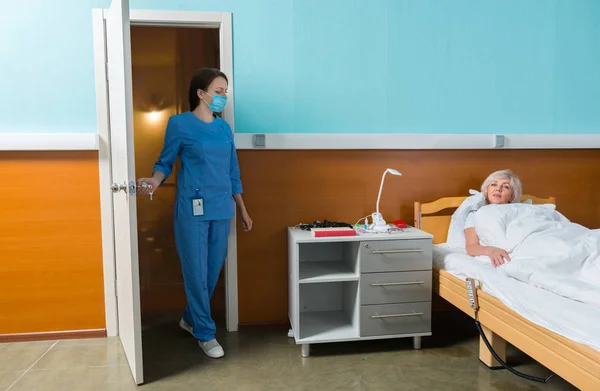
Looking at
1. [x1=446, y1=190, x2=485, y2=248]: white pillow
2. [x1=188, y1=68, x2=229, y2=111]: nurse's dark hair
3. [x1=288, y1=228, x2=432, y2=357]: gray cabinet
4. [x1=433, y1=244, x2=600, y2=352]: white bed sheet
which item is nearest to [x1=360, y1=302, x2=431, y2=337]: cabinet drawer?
[x1=288, y1=228, x2=432, y2=357]: gray cabinet

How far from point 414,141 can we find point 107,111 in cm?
195

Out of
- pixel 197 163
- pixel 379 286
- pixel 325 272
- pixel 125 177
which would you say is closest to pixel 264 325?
pixel 325 272

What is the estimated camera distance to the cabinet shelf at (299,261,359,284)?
260 cm

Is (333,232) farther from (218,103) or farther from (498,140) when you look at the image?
(498,140)

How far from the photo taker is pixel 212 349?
2.62 meters

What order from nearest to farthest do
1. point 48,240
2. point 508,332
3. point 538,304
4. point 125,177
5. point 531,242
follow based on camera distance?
1. point 538,304
2. point 508,332
3. point 125,177
4. point 531,242
5. point 48,240

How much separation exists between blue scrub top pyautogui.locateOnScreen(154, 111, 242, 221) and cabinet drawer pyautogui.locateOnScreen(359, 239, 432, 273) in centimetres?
84

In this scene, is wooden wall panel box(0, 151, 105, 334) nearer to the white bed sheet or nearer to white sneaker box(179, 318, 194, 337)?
white sneaker box(179, 318, 194, 337)

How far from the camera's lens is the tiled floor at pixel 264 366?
2.28 meters

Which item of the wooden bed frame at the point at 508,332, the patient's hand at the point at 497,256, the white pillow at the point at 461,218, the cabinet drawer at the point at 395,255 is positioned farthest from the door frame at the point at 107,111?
the patient's hand at the point at 497,256

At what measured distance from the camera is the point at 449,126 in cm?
314

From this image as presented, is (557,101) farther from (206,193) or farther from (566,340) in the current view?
(206,193)

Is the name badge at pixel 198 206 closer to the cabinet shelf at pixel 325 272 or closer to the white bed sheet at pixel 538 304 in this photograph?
the cabinet shelf at pixel 325 272

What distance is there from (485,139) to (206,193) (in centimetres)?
192
